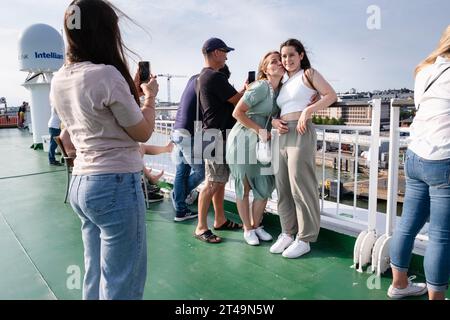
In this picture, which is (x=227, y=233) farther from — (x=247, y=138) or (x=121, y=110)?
(x=121, y=110)

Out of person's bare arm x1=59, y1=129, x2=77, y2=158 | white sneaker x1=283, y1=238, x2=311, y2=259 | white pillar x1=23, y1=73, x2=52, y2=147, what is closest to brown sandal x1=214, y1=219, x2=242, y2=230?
white sneaker x1=283, y1=238, x2=311, y2=259

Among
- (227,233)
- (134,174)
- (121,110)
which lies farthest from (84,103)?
(227,233)

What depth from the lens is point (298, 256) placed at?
267cm

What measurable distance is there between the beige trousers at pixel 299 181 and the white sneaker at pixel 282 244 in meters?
0.09

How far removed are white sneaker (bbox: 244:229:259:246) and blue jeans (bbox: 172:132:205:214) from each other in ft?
2.46

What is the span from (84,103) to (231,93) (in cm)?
173

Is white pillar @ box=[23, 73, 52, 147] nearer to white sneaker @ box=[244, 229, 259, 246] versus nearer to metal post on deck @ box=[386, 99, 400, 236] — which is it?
white sneaker @ box=[244, 229, 259, 246]

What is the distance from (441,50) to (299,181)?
1231mm

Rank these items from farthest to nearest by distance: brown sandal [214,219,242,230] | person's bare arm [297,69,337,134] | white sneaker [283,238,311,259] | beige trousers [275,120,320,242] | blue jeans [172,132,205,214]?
1. brown sandal [214,219,242,230]
2. blue jeans [172,132,205,214]
3. white sneaker [283,238,311,259]
4. beige trousers [275,120,320,242]
5. person's bare arm [297,69,337,134]

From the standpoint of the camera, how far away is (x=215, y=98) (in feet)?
9.57

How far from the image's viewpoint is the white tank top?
97.9 inches

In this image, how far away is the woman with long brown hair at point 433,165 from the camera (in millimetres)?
1643

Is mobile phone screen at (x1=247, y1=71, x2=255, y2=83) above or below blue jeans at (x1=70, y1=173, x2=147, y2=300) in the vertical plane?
above
